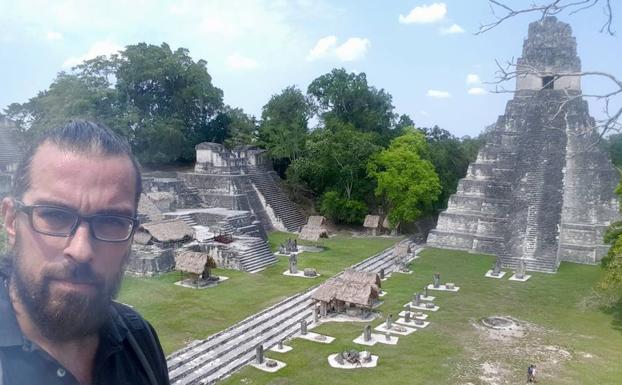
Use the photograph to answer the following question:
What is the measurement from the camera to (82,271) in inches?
60.3

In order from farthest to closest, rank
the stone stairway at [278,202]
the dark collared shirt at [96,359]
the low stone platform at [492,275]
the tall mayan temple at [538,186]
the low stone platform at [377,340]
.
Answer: the stone stairway at [278,202] → the tall mayan temple at [538,186] → the low stone platform at [492,275] → the low stone platform at [377,340] → the dark collared shirt at [96,359]

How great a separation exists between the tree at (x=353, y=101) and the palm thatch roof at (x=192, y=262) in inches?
705

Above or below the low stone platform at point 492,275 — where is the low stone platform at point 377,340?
below

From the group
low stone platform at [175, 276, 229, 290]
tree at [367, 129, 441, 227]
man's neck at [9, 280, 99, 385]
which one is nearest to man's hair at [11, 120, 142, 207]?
man's neck at [9, 280, 99, 385]

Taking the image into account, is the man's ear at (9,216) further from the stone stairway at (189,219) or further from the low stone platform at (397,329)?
the stone stairway at (189,219)

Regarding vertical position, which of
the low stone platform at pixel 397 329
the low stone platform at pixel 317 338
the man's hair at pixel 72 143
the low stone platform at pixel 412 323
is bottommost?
the low stone platform at pixel 317 338

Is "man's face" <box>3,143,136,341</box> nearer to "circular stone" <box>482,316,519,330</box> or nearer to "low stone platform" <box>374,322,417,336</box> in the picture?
"low stone platform" <box>374,322,417,336</box>

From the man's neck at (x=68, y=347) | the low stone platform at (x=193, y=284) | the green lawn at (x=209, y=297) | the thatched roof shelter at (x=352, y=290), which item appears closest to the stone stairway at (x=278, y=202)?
the green lawn at (x=209, y=297)

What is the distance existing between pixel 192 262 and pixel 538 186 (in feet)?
54.7

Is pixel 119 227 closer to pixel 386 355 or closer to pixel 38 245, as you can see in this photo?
pixel 38 245

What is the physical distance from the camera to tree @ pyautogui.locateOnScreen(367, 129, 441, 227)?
26625 mm

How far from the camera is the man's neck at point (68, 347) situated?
1.53 m

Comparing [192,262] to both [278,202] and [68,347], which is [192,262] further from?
[68,347]

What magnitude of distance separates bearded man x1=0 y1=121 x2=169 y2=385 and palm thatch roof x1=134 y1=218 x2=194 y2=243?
60.6ft
